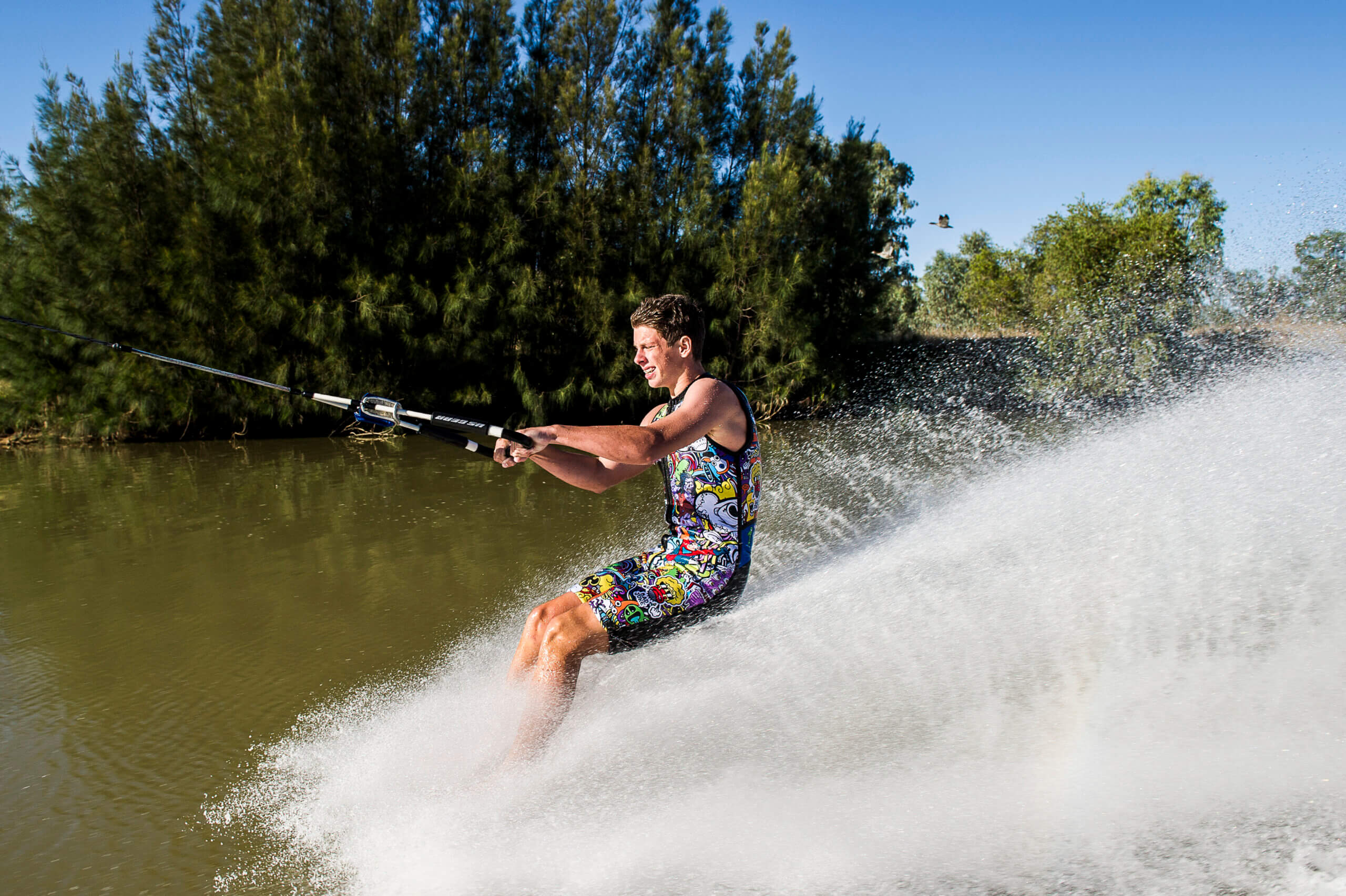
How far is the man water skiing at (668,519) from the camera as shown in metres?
2.83

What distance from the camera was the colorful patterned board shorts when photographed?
292cm

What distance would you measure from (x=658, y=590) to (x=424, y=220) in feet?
45.1

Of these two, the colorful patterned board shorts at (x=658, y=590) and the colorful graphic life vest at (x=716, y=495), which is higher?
the colorful graphic life vest at (x=716, y=495)

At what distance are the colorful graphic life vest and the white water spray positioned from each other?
0.47 meters

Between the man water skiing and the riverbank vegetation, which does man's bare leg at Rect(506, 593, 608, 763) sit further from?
the riverbank vegetation

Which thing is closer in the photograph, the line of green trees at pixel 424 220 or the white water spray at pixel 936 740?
the white water spray at pixel 936 740

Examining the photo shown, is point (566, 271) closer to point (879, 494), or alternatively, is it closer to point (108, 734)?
point (879, 494)

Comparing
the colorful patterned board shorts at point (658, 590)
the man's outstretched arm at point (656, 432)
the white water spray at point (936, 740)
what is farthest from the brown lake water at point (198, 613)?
the man's outstretched arm at point (656, 432)

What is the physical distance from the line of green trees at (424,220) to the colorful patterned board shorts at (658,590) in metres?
12.0

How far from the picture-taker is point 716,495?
3.02 metres

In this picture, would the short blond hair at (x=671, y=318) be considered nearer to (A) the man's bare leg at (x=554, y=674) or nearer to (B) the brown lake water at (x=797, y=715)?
(A) the man's bare leg at (x=554, y=674)

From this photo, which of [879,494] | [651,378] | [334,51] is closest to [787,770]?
[651,378]

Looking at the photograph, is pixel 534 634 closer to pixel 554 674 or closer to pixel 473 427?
pixel 554 674

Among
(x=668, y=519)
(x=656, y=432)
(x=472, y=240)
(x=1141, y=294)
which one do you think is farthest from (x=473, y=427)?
(x=1141, y=294)
